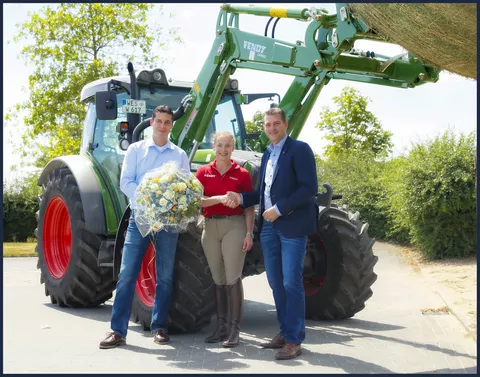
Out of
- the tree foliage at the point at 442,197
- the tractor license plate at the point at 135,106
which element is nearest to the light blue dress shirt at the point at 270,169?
the tractor license plate at the point at 135,106

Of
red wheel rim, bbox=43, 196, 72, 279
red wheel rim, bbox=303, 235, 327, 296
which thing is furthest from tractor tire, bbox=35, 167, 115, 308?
red wheel rim, bbox=303, 235, 327, 296

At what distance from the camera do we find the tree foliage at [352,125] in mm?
31016

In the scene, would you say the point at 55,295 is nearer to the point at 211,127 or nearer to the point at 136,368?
the point at 211,127

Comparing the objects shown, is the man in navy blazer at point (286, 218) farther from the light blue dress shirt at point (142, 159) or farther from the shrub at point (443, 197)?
the shrub at point (443, 197)

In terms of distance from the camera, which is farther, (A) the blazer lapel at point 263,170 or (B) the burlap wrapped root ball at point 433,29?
(A) the blazer lapel at point 263,170

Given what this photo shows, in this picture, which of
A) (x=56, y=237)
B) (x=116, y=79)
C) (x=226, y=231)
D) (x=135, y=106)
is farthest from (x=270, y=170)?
(x=56, y=237)

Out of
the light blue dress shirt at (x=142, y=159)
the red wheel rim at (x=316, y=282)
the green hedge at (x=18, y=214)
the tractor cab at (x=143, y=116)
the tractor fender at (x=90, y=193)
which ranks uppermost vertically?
the tractor cab at (x=143, y=116)

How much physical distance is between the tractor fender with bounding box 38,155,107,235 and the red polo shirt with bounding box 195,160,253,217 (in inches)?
81.1

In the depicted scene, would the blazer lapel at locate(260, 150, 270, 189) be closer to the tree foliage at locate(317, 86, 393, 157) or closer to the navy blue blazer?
the navy blue blazer

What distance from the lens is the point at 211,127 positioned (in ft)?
26.6

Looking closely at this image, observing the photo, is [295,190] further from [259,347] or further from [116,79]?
[116,79]

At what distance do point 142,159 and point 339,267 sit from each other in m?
2.43

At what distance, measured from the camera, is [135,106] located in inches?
300

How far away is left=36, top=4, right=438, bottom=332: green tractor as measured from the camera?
6.48 meters
